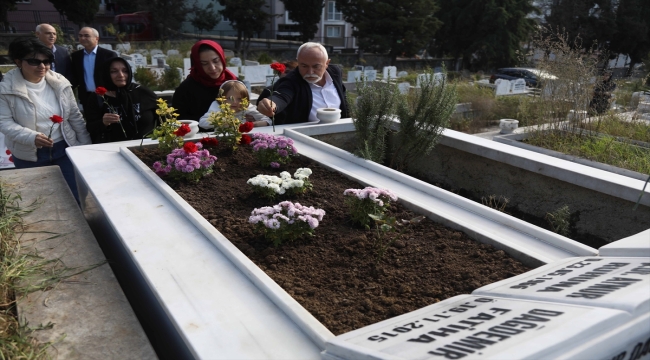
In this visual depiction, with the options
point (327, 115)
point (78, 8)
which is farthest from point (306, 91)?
point (78, 8)

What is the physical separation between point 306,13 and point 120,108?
24.4 m

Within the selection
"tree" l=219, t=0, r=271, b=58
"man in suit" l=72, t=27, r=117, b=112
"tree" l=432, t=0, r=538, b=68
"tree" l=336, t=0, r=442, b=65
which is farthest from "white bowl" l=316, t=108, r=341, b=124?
"tree" l=432, t=0, r=538, b=68

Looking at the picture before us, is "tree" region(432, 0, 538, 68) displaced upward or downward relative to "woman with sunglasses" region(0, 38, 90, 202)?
upward

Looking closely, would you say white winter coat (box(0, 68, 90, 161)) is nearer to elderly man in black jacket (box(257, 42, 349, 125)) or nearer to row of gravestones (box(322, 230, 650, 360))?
elderly man in black jacket (box(257, 42, 349, 125))

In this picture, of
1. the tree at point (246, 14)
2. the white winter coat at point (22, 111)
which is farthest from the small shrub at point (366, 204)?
the tree at point (246, 14)

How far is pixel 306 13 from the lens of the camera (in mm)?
26922

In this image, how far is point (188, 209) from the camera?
8.16 ft

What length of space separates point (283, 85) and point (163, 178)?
1550 millimetres

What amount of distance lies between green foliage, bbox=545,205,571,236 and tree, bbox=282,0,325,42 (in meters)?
25.6

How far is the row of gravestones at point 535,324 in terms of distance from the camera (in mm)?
1133

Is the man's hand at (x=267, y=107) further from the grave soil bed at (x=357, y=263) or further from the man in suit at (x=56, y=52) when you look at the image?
the man in suit at (x=56, y=52)

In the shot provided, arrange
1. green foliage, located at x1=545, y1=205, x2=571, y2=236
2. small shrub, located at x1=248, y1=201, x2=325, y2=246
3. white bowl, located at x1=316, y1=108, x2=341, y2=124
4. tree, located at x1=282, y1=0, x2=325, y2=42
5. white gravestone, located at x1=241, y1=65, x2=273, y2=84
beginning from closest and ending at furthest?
small shrub, located at x1=248, y1=201, x2=325, y2=246 < green foliage, located at x1=545, y1=205, x2=571, y2=236 < white bowl, located at x1=316, y1=108, x2=341, y2=124 < white gravestone, located at x1=241, y1=65, x2=273, y2=84 < tree, located at x1=282, y1=0, x2=325, y2=42

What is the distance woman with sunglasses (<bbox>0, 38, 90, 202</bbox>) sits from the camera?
3502 millimetres

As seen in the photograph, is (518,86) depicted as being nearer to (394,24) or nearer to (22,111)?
(394,24)
